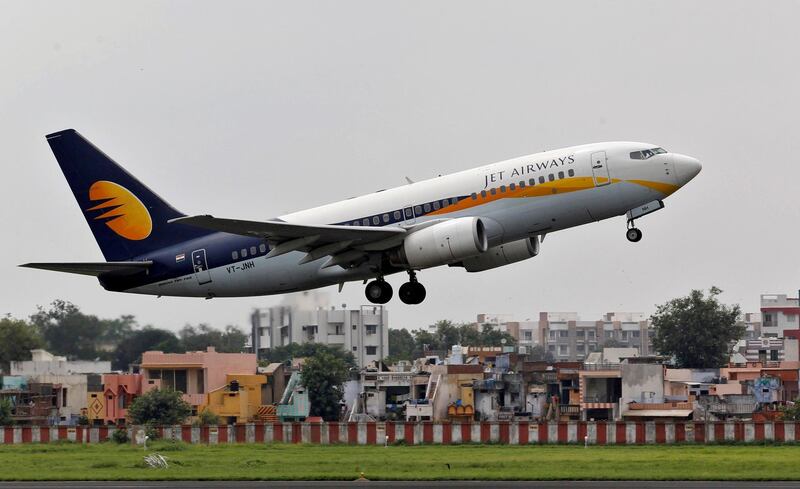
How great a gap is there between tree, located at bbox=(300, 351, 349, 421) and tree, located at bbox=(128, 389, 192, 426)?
11.9 m

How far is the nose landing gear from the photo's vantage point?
175 feet

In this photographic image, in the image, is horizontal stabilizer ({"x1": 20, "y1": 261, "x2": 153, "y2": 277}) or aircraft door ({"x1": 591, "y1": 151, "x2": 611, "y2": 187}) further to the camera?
horizontal stabilizer ({"x1": 20, "y1": 261, "x2": 153, "y2": 277})

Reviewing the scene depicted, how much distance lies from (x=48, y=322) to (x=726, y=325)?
207 ft

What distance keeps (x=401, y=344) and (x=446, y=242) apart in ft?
431

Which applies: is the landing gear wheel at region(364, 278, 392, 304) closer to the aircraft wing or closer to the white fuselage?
the aircraft wing

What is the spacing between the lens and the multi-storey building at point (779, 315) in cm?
17638

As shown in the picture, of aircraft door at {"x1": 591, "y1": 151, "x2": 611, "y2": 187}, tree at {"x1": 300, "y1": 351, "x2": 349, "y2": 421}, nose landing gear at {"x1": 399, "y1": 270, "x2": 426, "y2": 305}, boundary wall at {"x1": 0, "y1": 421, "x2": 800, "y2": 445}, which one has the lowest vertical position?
boundary wall at {"x1": 0, "y1": 421, "x2": 800, "y2": 445}

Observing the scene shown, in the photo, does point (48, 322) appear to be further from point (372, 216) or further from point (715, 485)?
point (715, 485)

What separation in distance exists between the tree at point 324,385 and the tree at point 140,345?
13.0m

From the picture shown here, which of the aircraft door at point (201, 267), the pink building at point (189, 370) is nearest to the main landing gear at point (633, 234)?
the aircraft door at point (201, 267)

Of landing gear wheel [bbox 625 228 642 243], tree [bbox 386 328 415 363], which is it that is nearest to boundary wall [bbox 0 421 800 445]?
landing gear wheel [bbox 625 228 642 243]

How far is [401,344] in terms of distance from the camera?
179000 mm

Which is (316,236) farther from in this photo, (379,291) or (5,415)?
(5,415)

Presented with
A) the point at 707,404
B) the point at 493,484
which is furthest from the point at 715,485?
the point at 707,404
